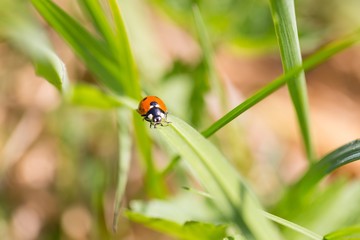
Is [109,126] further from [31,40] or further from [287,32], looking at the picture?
[287,32]

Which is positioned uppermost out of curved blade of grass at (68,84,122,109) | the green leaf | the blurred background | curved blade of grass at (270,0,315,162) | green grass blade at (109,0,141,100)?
the blurred background

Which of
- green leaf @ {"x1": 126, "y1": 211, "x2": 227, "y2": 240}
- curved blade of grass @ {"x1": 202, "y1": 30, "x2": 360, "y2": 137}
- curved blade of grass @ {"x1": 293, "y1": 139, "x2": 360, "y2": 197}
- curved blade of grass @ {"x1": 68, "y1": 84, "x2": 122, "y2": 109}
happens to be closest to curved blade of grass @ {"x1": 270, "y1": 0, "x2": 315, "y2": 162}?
curved blade of grass @ {"x1": 202, "y1": 30, "x2": 360, "y2": 137}

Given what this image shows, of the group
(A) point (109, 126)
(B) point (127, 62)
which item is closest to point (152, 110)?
(B) point (127, 62)

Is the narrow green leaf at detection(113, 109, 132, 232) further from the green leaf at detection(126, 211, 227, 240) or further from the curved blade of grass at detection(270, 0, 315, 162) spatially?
the curved blade of grass at detection(270, 0, 315, 162)

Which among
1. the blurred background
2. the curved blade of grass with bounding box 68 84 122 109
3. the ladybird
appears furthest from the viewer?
the blurred background

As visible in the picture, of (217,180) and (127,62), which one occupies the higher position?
(127,62)

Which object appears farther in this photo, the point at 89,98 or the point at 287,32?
the point at 89,98

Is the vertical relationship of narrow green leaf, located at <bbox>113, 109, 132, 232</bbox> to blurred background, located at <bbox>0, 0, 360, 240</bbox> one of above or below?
below

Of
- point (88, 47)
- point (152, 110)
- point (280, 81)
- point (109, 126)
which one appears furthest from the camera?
point (109, 126)
